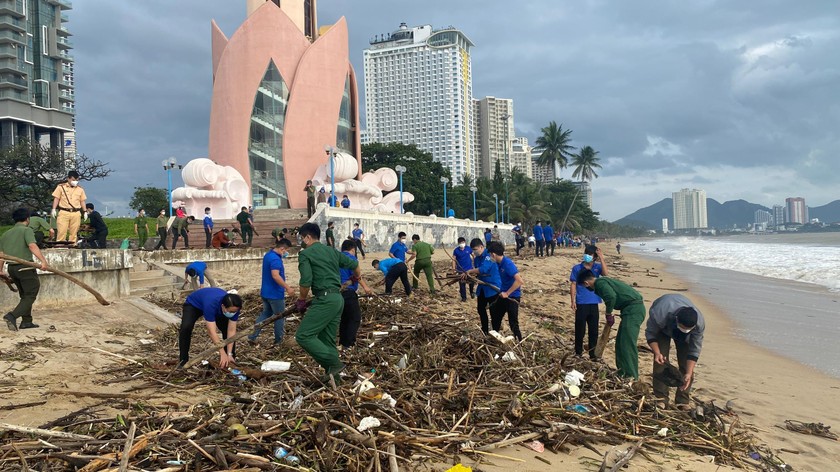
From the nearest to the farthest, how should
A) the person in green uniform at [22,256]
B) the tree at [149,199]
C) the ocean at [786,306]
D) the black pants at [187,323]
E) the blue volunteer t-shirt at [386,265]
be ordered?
the black pants at [187,323] < the person in green uniform at [22,256] < the ocean at [786,306] < the blue volunteer t-shirt at [386,265] < the tree at [149,199]

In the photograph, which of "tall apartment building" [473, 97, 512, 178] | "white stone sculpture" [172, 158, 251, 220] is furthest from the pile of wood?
"tall apartment building" [473, 97, 512, 178]

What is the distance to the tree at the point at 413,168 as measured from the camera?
5231cm

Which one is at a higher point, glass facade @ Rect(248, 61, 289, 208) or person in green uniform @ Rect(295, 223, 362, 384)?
glass facade @ Rect(248, 61, 289, 208)

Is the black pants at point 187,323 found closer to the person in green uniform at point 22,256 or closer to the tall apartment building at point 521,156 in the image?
the person in green uniform at point 22,256

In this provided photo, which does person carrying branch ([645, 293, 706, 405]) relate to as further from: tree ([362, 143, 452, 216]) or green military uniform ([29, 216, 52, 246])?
tree ([362, 143, 452, 216])

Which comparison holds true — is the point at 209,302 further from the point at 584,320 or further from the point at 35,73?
the point at 35,73

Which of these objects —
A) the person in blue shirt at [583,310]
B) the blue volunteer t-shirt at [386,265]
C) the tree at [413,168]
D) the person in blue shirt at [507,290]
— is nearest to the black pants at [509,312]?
the person in blue shirt at [507,290]

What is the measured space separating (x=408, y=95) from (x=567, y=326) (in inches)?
3556

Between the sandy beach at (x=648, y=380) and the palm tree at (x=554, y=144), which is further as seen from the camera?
the palm tree at (x=554, y=144)

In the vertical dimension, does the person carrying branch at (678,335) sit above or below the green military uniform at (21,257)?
below

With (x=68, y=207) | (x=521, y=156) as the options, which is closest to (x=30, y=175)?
(x=68, y=207)

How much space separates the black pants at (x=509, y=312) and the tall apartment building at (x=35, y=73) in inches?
2473

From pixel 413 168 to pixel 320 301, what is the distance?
48.3m

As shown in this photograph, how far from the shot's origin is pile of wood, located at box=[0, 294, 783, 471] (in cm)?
356
